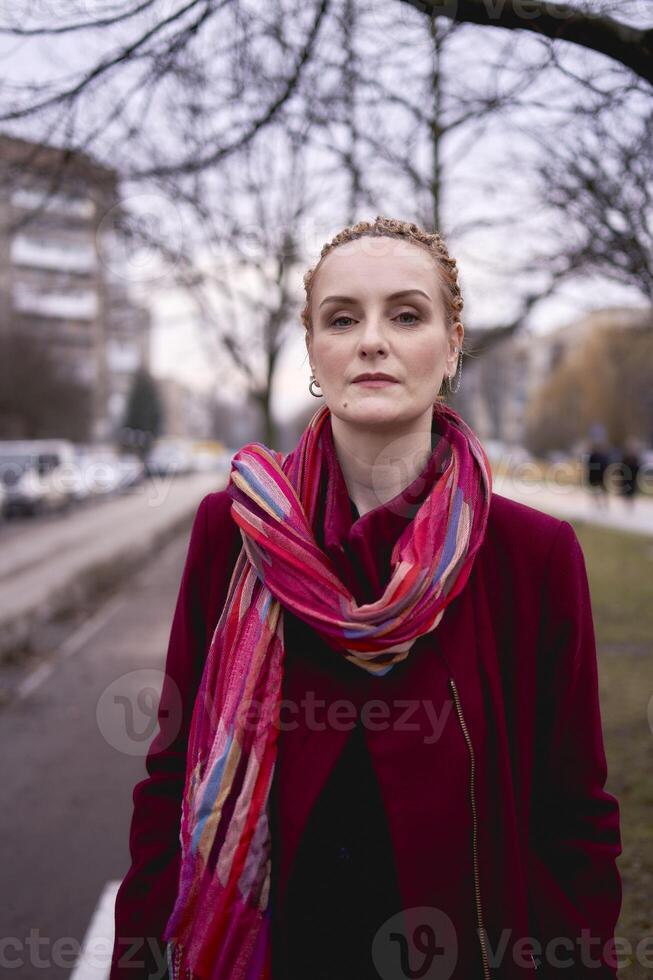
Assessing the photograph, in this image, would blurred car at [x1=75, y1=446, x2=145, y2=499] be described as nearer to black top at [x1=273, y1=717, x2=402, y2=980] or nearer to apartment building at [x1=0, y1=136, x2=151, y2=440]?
apartment building at [x1=0, y1=136, x2=151, y2=440]

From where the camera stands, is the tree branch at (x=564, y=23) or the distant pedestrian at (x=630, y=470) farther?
the distant pedestrian at (x=630, y=470)

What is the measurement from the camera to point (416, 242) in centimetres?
175

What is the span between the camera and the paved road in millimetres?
3297

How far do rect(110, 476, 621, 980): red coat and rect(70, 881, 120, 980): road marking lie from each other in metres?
1.34

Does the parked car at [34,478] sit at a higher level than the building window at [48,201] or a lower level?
lower

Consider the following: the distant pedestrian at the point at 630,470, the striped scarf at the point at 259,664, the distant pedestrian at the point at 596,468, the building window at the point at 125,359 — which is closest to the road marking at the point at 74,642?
the striped scarf at the point at 259,664

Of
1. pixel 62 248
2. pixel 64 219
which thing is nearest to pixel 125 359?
pixel 62 248

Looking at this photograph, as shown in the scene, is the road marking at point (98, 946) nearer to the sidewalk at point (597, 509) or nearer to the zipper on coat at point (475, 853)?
the zipper on coat at point (475, 853)

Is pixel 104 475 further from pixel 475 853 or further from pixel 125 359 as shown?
Answer: pixel 125 359

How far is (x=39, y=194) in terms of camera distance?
474cm

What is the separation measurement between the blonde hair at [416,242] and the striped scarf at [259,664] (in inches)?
15.2

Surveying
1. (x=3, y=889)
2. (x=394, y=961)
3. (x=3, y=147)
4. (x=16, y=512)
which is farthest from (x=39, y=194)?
(x=16, y=512)

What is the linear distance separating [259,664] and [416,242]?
3.08 feet

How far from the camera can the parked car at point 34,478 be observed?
2300cm
